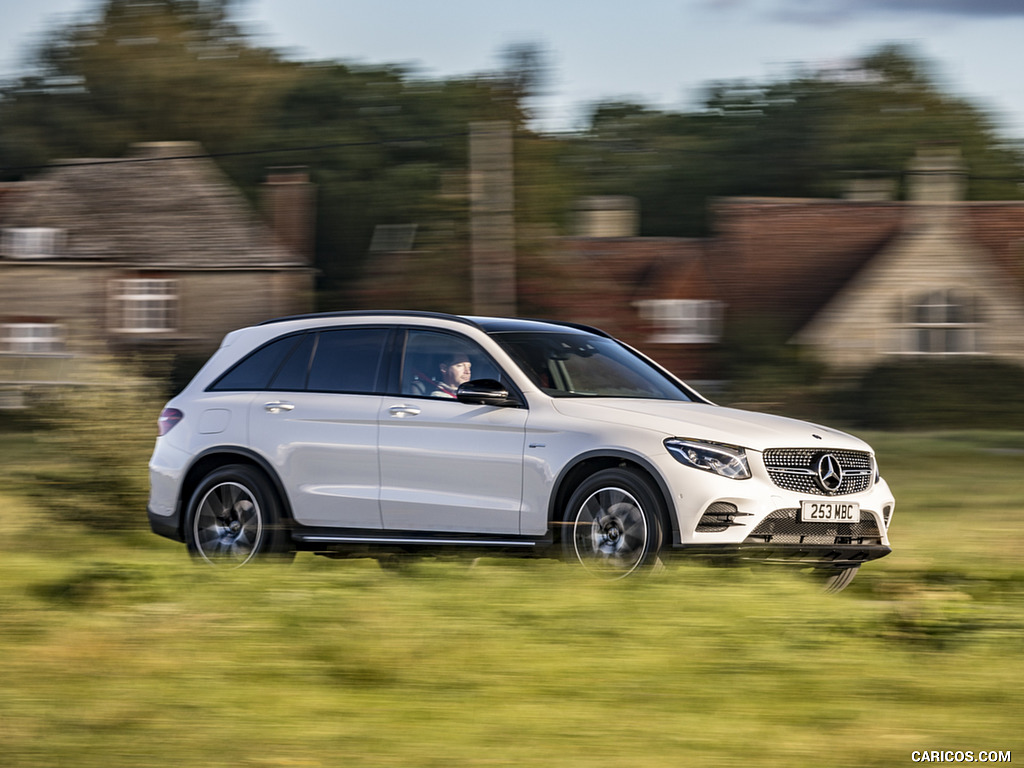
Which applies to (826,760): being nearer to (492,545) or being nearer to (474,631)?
(474,631)

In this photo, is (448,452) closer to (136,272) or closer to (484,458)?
(484,458)

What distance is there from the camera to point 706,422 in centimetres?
836

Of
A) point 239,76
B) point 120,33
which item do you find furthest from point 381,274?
point 120,33

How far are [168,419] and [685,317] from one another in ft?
122

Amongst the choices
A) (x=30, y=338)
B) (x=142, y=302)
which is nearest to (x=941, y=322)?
(x=142, y=302)

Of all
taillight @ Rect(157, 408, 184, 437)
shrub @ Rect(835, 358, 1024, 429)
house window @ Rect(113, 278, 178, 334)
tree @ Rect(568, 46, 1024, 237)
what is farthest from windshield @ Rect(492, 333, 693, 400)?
tree @ Rect(568, 46, 1024, 237)

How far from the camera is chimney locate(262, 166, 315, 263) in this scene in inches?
1903

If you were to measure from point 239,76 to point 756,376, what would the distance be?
32081 mm

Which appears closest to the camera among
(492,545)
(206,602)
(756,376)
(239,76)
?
(206,602)

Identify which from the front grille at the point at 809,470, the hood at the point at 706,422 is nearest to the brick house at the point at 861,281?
the hood at the point at 706,422

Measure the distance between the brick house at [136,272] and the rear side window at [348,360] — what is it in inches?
1456

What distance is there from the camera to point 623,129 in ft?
210

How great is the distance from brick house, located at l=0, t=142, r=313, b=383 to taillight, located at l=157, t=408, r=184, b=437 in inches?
1428

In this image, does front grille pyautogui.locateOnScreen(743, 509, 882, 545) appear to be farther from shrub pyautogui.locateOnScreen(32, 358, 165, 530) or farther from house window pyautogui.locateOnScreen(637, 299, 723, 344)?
house window pyautogui.locateOnScreen(637, 299, 723, 344)
